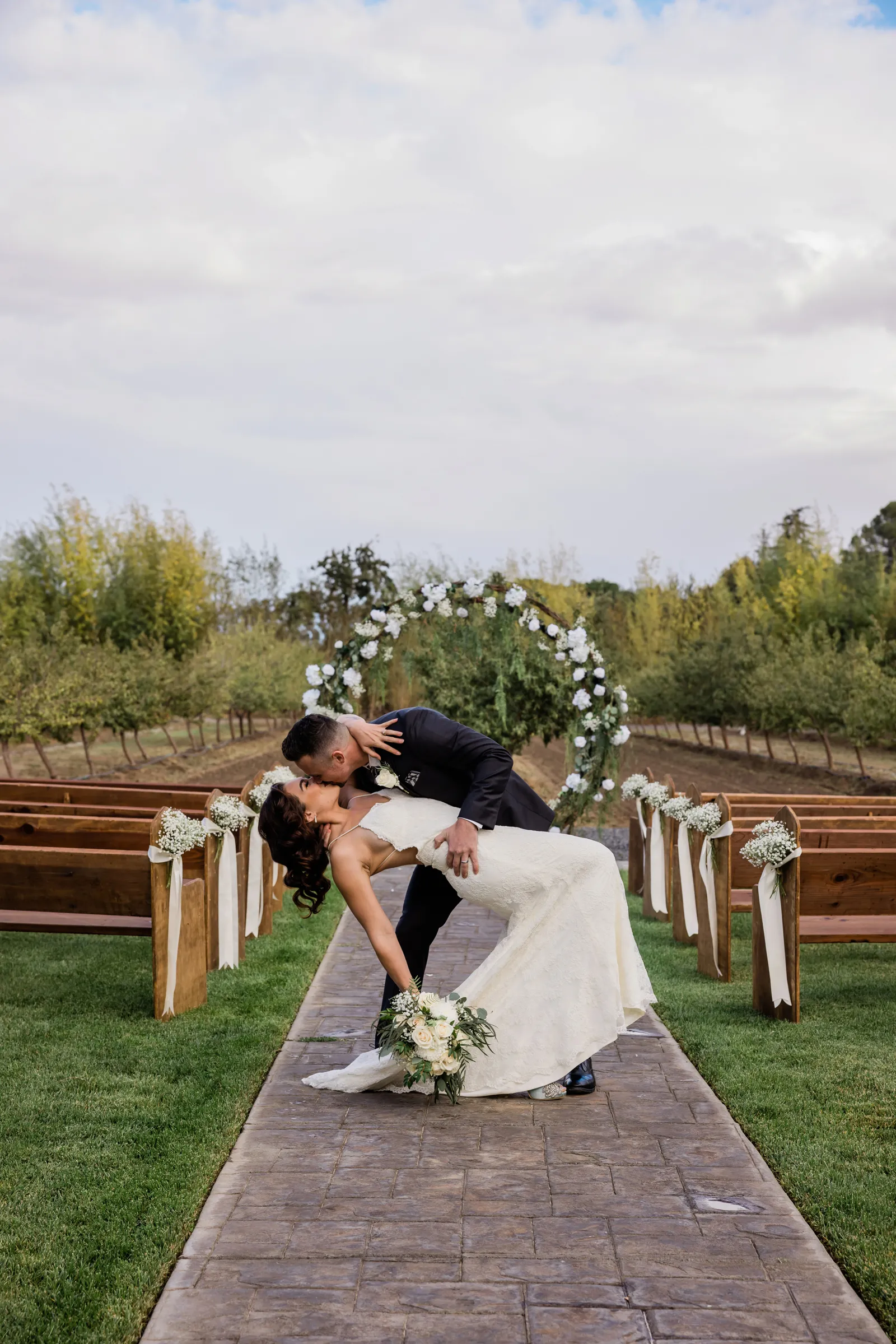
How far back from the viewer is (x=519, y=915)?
495 centimetres

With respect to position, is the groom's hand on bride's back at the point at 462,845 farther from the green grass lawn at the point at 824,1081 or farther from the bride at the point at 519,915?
the green grass lawn at the point at 824,1081

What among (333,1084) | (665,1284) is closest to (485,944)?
(333,1084)

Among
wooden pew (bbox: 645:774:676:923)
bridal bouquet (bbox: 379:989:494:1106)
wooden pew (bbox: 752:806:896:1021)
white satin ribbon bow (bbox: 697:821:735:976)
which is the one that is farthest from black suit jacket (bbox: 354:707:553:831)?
wooden pew (bbox: 645:774:676:923)

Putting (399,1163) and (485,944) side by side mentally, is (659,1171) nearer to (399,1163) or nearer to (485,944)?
(399,1163)

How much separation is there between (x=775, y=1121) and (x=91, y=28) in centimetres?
1016

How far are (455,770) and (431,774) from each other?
11cm

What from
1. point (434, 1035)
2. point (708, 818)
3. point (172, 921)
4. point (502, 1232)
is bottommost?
point (502, 1232)

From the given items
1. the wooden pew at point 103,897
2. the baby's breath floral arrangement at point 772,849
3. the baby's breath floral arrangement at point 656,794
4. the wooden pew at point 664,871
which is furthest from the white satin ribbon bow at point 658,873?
the wooden pew at point 103,897

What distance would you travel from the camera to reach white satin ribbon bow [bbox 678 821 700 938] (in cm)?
834

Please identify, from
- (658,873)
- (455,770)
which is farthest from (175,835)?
(658,873)

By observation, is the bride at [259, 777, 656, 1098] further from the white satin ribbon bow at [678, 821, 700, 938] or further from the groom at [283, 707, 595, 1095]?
the white satin ribbon bow at [678, 821, 700, 938]

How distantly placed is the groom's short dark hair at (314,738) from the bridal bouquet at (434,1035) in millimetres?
1060

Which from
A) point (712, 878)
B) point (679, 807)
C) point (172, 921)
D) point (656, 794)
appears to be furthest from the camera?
point (656, 794)

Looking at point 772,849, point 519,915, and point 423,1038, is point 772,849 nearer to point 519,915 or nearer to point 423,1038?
point 519,915
